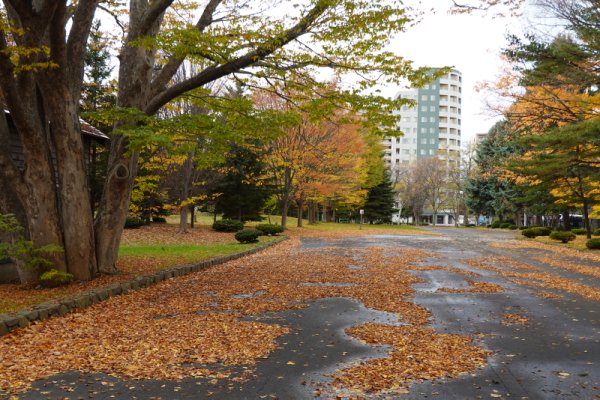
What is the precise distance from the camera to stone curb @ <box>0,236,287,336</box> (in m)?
6.23

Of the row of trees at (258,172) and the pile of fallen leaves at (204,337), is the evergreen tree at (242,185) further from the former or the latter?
the pile of fallen leaves at (204,337)

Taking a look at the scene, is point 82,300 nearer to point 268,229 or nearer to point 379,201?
point 268,229

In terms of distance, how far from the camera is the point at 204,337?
19.2 ft

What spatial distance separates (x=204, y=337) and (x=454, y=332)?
3147 millimetres

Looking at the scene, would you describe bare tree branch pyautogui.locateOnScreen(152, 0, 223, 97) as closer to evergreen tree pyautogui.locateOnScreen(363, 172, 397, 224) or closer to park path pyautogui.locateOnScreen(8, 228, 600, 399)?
park path pyautogui.locateOnScreen(8, 228, 600, 399)

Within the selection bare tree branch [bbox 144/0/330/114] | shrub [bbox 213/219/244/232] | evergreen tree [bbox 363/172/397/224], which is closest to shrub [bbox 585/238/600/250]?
shrub [bbox 213/219/244/232]

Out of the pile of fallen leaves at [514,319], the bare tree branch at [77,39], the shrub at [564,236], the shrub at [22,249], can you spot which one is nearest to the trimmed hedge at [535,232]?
the shrub at [564,236]

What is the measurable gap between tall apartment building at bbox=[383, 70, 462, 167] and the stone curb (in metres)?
90.4

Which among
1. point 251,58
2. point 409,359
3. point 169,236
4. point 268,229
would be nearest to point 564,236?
point 268,229

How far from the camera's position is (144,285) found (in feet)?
32.5

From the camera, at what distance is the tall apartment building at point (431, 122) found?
327ft

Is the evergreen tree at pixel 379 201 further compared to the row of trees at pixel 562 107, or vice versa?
the evergreen tree at pixel 379 201

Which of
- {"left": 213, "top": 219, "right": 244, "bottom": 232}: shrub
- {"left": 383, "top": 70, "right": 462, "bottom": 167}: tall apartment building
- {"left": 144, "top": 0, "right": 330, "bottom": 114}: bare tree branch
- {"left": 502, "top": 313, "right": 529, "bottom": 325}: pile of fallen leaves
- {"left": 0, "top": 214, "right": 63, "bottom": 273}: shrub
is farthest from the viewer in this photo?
{"left": 383, "top": 70, "right": 462, "bottom": 167}: tall apartment building

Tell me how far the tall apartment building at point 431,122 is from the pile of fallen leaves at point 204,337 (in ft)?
302
